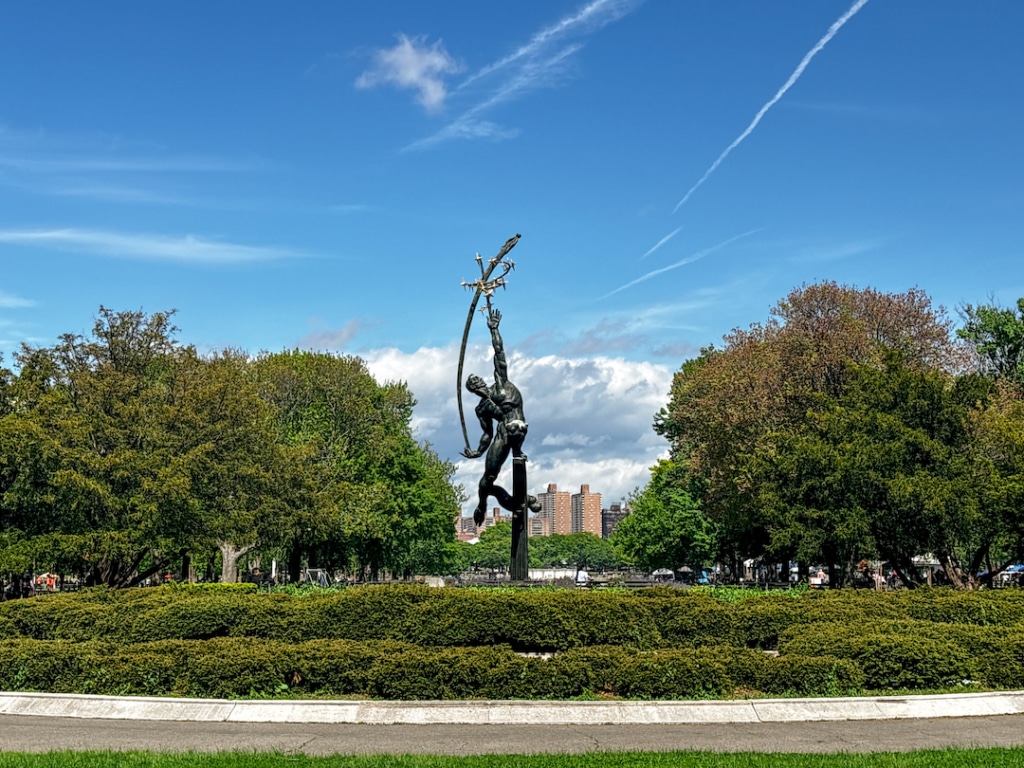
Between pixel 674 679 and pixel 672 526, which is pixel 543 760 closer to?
pixel 674 679

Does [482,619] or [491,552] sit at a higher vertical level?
[491,552]

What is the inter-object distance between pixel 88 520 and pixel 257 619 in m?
18.8

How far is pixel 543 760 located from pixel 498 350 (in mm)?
17812

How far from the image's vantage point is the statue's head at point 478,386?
2692 cm

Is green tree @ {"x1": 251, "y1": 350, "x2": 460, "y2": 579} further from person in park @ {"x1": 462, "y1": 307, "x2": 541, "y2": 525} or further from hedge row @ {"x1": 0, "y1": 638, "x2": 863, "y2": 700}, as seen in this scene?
hedge row @ {"x1": 0, "y1": 638, "x2": 863, "y2": 700}

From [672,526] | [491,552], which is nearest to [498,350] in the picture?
[672,526]

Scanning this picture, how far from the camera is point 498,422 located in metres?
26.9

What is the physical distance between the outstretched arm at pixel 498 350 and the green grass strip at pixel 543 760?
17210mm

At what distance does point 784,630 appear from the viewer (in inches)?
646

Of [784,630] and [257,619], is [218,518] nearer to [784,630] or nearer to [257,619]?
[257,619]

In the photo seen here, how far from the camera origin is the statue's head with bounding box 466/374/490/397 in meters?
26.9

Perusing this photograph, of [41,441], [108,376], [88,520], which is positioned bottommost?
[88,520]

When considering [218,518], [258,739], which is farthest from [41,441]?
[258,739]

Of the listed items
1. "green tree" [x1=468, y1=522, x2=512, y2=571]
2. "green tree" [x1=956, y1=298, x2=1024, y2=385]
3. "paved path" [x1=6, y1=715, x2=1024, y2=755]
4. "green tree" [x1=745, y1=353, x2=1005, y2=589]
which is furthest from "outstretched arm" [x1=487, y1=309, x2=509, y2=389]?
"green tree" [x1=468, y1=522, x2=512, y2=571]
